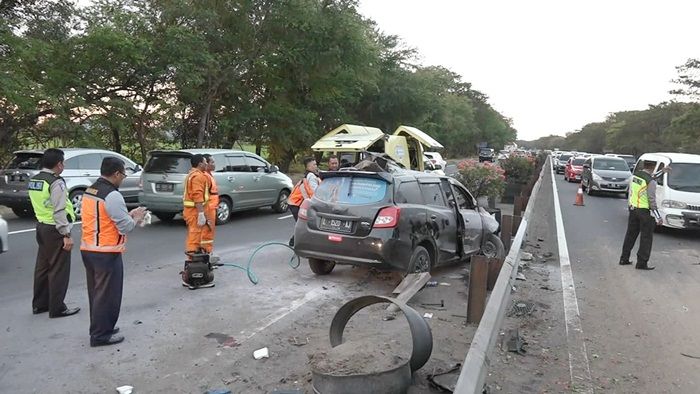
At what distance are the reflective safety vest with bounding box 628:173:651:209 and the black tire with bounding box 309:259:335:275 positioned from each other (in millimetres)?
5182

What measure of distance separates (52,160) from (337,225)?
3343 millimetres

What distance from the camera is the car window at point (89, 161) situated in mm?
12617

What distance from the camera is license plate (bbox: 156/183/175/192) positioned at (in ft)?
38.5

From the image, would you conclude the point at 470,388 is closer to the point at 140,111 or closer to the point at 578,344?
the point at 578,344

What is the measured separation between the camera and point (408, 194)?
7172 mm

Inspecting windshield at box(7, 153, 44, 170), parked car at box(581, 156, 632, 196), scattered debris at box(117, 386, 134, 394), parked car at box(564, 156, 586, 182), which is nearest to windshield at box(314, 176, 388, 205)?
scattered debris at box(117, 386, 134, 394)

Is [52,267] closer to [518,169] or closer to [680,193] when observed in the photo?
[680,193]

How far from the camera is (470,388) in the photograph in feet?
8.85

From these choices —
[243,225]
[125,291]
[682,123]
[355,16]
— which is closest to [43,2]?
[243,225]

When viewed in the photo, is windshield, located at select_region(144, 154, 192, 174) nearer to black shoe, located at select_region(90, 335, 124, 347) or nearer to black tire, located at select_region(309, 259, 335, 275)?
black tire, located at select_region(309, 259, 335, 275)

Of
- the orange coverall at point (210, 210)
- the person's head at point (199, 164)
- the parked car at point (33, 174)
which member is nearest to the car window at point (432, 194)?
the orange coverall at point (210, 210)

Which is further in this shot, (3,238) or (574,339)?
(3,238)

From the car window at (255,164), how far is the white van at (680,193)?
9143 millimetres

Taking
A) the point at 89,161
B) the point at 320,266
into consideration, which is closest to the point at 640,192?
the point at 320,266
